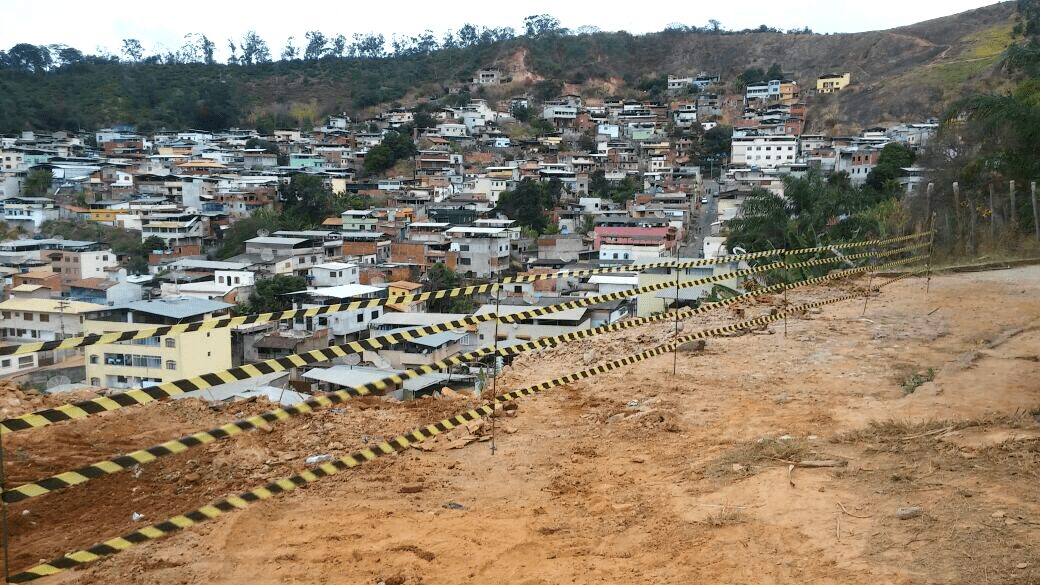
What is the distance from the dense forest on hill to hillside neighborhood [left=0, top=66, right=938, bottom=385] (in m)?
4.47

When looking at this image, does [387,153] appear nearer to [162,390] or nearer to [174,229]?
[174,229]

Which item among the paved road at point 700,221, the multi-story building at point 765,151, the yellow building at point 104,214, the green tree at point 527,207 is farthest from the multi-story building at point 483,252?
the multi-story building at point 765,151

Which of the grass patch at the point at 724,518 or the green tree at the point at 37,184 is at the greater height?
the green tree at the point at 37,184

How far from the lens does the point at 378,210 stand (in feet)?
152

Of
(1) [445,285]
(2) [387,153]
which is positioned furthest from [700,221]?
(2) [387,153]

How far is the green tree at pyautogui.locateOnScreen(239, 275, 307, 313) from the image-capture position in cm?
2920

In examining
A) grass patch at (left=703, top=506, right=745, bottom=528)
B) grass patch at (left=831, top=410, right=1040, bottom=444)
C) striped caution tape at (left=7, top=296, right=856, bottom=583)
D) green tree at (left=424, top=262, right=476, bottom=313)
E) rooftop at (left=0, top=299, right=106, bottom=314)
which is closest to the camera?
striped caution tape at (left=7, top=296, right=856, bottom=583)

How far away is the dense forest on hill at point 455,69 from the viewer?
236 feet

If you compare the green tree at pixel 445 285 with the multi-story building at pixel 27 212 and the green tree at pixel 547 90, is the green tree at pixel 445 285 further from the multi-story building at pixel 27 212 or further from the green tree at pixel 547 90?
the green tree at pixel 547 90

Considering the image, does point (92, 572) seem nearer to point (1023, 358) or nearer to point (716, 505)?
point (716, 505)

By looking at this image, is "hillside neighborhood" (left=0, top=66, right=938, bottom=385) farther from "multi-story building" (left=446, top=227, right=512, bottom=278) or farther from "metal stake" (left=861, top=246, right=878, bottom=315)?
"metal stake" (left=861, top=246, right=878, bottom=315)

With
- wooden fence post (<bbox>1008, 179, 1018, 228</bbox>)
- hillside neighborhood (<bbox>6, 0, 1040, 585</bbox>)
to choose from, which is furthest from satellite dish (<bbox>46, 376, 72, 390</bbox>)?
wooden fence post (<bbox>1008, 179, 1018, 228</bbox>)

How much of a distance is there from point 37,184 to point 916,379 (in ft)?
189

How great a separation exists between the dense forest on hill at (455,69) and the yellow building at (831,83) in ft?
5.53
